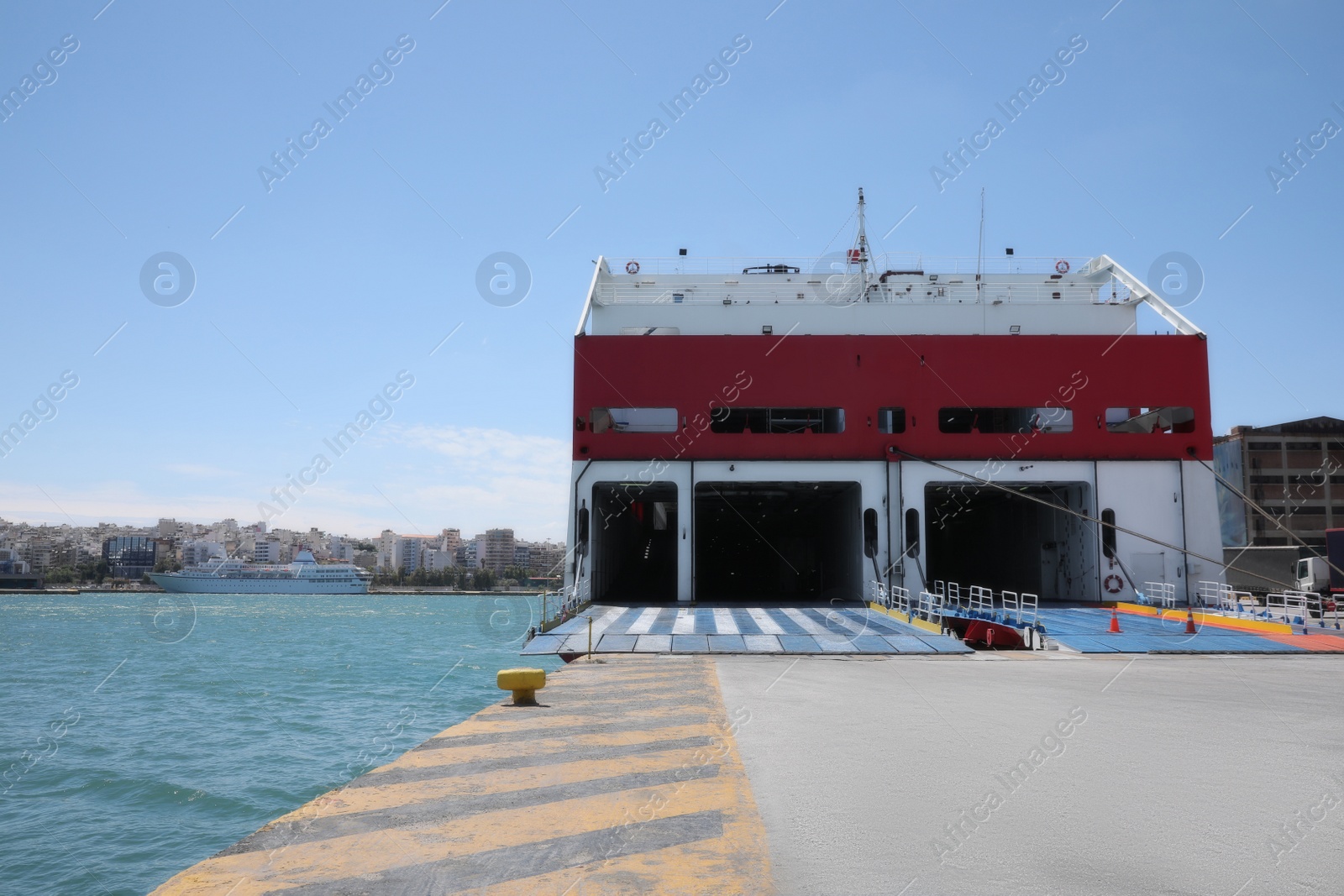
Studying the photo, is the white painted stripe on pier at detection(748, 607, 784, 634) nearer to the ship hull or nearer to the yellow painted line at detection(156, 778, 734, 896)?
the yellow painted line at detection(156, 778, 734, 896)

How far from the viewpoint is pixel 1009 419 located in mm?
28766

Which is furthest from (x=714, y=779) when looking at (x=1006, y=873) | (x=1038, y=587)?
(x=1038, y=587)

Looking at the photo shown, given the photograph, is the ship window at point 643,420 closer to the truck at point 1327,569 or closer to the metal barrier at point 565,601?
the metal barrier at point 565,601

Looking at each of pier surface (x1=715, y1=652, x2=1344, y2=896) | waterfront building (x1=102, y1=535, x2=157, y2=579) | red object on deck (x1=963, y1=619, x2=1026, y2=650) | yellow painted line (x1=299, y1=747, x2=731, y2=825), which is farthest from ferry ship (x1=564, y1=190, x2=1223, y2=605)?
waterfront building (x1=102, y1=535, x2=157, y2=579)

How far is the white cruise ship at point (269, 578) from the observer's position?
124 m

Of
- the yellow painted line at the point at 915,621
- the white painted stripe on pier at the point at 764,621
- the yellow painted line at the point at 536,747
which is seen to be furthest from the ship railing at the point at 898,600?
the yellow painted line at the point at 536,747

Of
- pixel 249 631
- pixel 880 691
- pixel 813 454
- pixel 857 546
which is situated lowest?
pixel 249 631

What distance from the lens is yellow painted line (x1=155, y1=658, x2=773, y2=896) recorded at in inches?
170

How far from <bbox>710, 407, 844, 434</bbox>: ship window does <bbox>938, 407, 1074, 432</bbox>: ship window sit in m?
3.53

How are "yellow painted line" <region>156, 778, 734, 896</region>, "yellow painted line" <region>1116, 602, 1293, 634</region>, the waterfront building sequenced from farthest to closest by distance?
the waterfront building, "yellow painted line" <region>1116, 602, 1293, 634</region>, "yellow painted line" <region>156, 778, 734, 896</region>

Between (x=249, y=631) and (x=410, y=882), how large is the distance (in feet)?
164

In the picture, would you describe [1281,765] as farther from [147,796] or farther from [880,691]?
[147,796]

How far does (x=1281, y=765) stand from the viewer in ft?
22.1

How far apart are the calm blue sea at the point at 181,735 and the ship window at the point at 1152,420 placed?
62.2 feet
